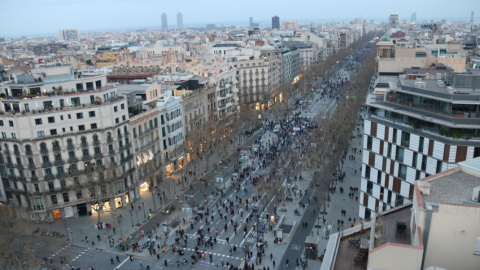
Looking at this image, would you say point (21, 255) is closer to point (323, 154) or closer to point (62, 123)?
point (62, 123)

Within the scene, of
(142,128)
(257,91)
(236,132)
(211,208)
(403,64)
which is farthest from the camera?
(257,91)

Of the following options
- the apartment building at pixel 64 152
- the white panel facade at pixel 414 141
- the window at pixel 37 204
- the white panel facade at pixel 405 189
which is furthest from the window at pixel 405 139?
the window at pixel 37 204

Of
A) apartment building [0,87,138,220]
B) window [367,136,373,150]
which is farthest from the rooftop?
apartment building [0,87,138,220]

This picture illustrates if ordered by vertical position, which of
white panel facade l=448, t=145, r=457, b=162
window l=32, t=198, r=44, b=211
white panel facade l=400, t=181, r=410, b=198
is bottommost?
window l=32, t=198, r=44, b=211

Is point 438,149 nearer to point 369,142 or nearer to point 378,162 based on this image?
point 378,162

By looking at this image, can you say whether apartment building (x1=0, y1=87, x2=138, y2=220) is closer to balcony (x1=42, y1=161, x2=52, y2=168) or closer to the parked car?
balcony (x1=42, y1=161, x2=52, y2=168)

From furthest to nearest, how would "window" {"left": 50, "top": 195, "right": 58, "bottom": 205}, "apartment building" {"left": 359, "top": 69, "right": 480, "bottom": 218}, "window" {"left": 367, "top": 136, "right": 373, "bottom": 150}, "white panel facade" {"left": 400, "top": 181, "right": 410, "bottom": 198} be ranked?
"window" {"left": 50, "top": 195, "right": 58, "bottom": 205}
"window" {"left": 367, "top": 136, "right": 373, "bottom": 150}
"white panel facade" {"left": 400, "top": 181, "right": 410, "bottom": 198}
"apartment building" {"left": 359, "top": 69, "right": 480, "bottom": 218}

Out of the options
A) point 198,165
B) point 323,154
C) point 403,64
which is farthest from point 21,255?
point 403,64

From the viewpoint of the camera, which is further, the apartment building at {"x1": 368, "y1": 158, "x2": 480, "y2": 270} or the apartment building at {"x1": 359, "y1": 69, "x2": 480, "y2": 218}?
the apartment building at {"x1": 359, "y1": 69, "x2": 480, "y2": 218}
